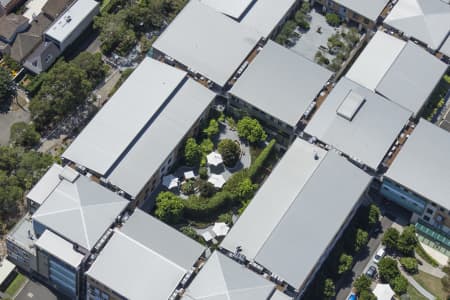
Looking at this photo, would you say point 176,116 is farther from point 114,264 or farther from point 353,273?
point 353,273

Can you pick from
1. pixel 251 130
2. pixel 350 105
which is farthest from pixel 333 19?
pixel 251 130

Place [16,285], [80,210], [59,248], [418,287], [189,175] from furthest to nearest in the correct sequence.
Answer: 1. [189,175]
2. [418,287]
3. [16,285]
4. [80,210]
5. [59,248]

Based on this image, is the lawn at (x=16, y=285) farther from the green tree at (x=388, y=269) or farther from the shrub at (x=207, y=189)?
the green tree at (x=388, y=269)

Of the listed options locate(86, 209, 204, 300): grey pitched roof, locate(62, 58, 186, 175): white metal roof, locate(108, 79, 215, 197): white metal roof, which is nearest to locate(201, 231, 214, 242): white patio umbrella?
locate(86, 209, 204, 300): grey pitched roof

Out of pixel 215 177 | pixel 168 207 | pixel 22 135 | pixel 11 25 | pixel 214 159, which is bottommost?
pixel 22 135

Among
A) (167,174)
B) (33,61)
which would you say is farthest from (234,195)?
(33,61)

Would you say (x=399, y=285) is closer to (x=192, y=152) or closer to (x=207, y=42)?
Answer: (x=192, y=152)
